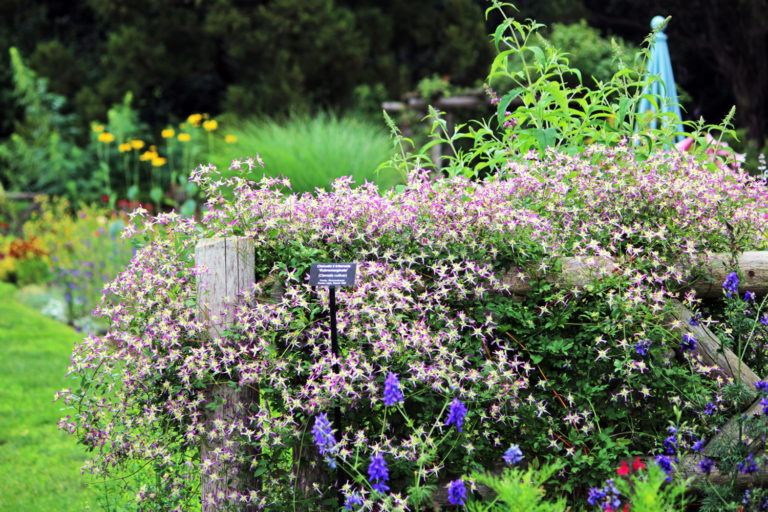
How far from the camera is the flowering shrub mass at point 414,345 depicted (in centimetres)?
258

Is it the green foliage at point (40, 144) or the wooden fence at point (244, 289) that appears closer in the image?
the wooden fence at point (244, 289)

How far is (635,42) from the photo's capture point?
15773mm

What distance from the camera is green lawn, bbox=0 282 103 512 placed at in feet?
12.2

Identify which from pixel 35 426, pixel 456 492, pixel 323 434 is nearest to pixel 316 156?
pixel 35 426

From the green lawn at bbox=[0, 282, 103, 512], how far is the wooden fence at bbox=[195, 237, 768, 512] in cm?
76

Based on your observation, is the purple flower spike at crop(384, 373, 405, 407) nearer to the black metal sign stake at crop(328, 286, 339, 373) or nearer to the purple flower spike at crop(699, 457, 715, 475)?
the black metal sign stake at crop(328, 286, 339, 373)

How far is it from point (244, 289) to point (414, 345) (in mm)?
684

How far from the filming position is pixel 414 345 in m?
2.56

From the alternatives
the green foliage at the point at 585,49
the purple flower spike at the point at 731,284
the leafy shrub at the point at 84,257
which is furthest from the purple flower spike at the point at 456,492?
the green foliage at the point at 585,49

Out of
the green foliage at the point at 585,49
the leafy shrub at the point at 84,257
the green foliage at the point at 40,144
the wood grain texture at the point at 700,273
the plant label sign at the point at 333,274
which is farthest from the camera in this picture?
the green foliage at the point at 40,144

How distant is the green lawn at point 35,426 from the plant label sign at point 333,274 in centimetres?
137

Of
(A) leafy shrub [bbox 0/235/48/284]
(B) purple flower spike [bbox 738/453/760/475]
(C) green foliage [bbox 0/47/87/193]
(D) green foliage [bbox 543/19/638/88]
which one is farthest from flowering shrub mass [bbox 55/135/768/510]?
(C) green foliage [bbox 0/47/87/193]

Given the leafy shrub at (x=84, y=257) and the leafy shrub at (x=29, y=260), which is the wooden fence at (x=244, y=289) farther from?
the leafy shrub at (x=29, y=260)

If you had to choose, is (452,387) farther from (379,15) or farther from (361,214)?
(379,15)
